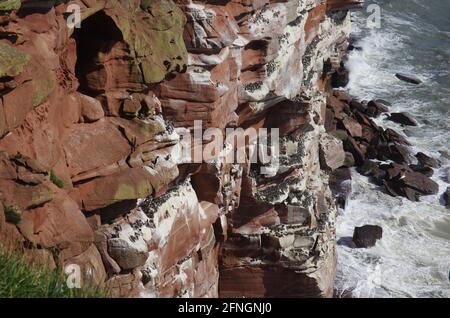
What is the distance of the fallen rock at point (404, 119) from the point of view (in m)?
40.4

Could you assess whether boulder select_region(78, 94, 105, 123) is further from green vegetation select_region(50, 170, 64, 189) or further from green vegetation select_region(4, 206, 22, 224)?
green vegetation select_region(4, 206, 22, 224)

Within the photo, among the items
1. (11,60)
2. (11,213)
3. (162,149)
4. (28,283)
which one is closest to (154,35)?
(162,149)

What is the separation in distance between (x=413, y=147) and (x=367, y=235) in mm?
10689

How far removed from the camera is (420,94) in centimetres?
4391

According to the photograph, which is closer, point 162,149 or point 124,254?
point 124,254

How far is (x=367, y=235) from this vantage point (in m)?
29.1

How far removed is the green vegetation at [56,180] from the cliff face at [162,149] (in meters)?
0.04

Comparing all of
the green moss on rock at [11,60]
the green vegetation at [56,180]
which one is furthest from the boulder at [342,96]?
the green moss on rock at [11,60]

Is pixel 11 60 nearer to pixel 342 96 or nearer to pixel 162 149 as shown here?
pixel 162 149

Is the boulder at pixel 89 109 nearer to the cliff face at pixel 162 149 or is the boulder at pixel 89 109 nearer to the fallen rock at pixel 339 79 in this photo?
the cliff face at pixel 162 149

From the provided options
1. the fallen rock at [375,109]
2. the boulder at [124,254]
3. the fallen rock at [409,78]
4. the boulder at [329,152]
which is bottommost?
the fallen rock at [375,109]

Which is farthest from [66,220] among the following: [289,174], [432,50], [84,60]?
[432,50]

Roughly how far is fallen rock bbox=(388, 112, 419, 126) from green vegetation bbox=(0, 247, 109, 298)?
3247cm
